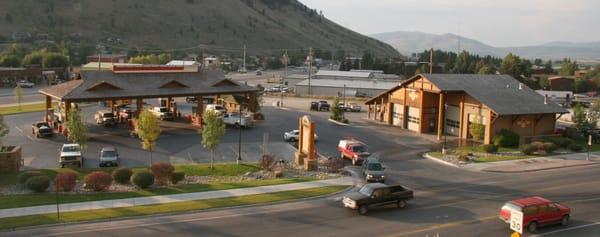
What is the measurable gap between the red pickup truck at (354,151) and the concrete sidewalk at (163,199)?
20.8 feet

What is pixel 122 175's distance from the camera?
34.5 meters

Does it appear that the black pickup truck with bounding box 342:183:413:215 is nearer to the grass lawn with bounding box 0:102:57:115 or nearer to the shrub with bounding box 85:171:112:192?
the shrub with bounding box 85:171:112:192

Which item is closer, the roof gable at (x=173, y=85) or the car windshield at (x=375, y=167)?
the car windshield at (x=375, y=167)

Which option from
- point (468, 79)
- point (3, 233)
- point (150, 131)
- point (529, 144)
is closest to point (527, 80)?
point (468, 79)

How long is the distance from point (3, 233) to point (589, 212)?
29.2m

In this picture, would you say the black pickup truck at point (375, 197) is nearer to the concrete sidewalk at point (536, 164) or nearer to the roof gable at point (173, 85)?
the concrete sidewalk at point (536, 164)

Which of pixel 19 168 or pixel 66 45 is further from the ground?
pixel 66 45

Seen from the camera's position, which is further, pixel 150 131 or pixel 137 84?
pixel 137 84

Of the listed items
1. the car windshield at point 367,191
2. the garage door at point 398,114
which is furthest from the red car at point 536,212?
the garage door at point 398,114

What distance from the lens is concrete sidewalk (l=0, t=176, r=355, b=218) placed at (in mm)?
28547

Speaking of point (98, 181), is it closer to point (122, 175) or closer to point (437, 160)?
point (122, 175)

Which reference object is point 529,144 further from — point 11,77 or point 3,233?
point 11,77

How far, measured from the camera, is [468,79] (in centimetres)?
5991

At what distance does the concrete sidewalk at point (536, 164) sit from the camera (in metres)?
41.4
